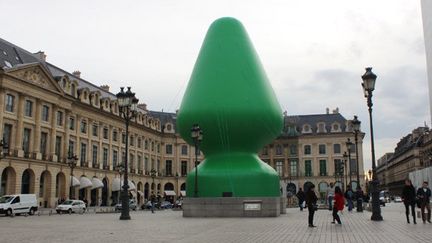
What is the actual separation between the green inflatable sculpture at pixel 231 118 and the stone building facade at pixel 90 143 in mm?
14613

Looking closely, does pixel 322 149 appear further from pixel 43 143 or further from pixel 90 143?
pixel 43 143

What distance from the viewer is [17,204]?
32656 millimetres

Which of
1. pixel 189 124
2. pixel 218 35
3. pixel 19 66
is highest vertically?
pixel 19 66

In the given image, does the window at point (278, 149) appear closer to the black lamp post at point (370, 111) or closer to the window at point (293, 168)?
the window at point (293, 168)

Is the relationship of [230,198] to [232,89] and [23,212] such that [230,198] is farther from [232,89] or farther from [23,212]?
[23,212]

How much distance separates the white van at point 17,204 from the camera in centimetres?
3153

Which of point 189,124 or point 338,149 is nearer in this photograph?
point 189,124

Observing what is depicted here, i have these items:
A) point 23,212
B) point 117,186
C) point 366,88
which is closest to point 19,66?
point 23,212

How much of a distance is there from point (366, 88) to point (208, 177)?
913cm

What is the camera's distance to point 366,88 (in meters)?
19.4

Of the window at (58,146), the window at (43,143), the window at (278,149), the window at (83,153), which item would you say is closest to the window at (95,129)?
the window at (83,153)

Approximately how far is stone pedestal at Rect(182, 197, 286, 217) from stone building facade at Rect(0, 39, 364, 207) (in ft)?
51.3

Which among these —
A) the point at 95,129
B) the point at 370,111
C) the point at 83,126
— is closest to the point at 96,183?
the point at 83,126

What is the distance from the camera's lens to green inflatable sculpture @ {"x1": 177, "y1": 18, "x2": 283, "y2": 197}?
24.2m
